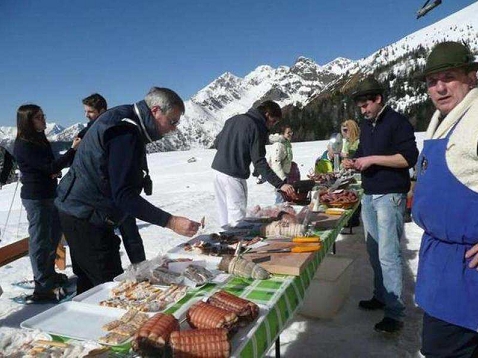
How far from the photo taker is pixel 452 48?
1.85m

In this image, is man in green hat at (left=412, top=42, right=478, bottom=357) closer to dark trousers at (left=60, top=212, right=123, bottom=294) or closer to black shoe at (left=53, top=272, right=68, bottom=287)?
dark trousers at (left=60, top=212, right=123, bottom=294)

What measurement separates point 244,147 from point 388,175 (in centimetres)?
167

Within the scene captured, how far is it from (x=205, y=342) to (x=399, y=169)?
2.63 m

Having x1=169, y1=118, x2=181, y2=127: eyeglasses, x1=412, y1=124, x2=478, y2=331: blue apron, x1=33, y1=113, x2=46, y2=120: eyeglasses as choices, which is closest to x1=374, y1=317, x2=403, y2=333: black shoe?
x1=412, y1=124, x2=478, y2=331: blue apron

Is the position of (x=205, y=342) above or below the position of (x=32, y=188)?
below

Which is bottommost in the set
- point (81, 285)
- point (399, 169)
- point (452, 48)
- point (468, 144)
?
point (81, 285)

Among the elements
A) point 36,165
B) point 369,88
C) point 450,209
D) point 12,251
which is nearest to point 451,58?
point 450,209

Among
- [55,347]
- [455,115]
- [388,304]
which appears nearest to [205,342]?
[55,347]

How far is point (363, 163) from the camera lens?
3.40 metres

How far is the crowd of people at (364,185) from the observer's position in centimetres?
176

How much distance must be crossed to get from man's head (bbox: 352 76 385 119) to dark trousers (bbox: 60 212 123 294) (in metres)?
2.38

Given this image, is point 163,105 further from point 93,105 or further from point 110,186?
point 93,105

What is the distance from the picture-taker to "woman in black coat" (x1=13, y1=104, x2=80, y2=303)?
13.3 feet

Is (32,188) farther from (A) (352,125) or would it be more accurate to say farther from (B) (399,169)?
(A) (352,125)
